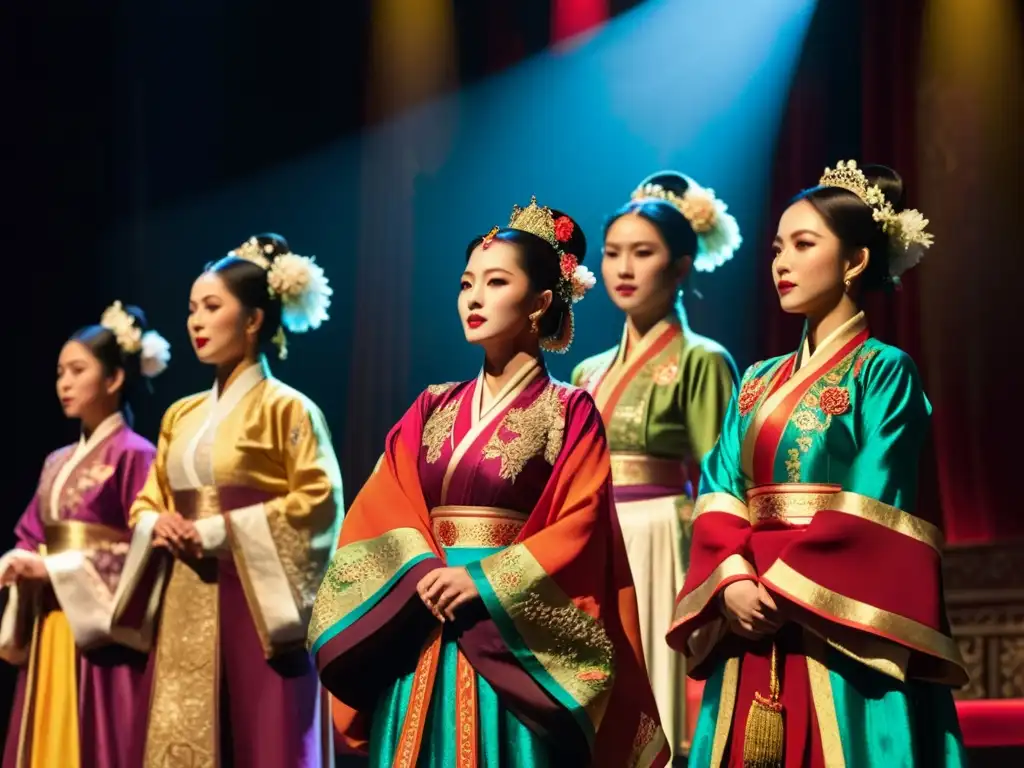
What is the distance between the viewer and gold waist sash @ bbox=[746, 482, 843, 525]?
342cm

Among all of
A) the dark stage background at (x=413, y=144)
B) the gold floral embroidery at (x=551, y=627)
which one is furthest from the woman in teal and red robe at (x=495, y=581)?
the dark stage background at (x=413, y=144)

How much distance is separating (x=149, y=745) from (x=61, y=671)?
2.39 feet

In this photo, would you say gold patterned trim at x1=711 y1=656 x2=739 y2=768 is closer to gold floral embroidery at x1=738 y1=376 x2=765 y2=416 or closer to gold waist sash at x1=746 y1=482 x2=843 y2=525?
gold waist sash at x1=746 y1=482 x2=843 y2=525

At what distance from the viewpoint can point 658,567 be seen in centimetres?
451

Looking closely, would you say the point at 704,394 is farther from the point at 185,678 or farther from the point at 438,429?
the point at 185,678

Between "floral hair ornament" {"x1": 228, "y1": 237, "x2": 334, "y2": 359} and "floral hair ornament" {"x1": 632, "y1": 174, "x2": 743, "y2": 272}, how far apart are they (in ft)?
3.25

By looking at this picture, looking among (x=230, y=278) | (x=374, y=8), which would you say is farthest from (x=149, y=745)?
(x=374, y=8)

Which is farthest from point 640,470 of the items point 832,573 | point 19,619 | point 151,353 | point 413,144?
point 413,144

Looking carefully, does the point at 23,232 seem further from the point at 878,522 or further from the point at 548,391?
the point at 878,522

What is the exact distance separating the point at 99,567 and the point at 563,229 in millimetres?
2039

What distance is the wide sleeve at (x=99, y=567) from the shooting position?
4.90m

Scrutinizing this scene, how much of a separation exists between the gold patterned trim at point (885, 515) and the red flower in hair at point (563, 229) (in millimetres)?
887

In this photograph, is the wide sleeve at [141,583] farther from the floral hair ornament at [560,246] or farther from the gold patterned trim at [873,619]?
the gold patterned trim at [873,619]

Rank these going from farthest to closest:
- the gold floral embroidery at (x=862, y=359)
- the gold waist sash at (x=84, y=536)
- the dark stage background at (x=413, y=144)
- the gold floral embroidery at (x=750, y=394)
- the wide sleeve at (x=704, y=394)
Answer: the dark stage background at (x=413, y=144)
the gold waist sash at (x=84, y=536)
the wide sleeve at (x=704, y=394)
the gold floral embroidery at (x=750, y=394)
the gold floral embroidery at (x=862, y=359)
